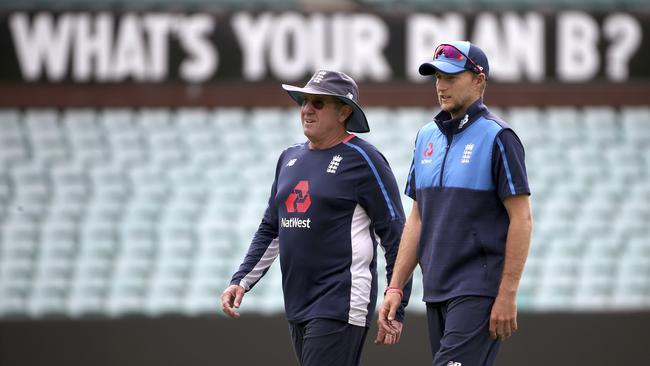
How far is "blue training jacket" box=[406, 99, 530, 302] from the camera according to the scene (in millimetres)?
4215

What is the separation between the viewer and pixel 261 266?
5.12 metres

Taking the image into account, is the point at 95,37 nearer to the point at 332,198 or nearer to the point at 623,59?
the point at 623,59

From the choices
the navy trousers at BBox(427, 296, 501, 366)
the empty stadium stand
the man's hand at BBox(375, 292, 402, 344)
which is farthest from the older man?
the empty stadium stand

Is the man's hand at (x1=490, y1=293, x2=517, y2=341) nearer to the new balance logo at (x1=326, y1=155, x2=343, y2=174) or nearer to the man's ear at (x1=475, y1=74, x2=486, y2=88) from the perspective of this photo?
the man's ear at (x1=475, y1=74, x2=486, y2=88)

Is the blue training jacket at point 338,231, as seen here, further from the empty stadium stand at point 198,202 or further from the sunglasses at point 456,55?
the empty stadium stand at point 198,202

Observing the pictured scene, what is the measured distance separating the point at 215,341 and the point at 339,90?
4.64 m

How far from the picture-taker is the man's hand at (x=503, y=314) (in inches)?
162

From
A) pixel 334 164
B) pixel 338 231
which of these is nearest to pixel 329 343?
pixel 338 231

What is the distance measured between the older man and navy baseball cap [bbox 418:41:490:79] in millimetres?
569

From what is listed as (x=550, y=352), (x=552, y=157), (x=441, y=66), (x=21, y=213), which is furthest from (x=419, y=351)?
(x=441, y=66)

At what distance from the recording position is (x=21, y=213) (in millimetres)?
10805

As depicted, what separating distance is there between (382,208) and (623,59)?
22.6ft

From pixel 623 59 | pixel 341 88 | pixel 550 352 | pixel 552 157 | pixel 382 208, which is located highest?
pixel 341 88

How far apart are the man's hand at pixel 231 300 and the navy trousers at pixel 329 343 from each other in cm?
34
